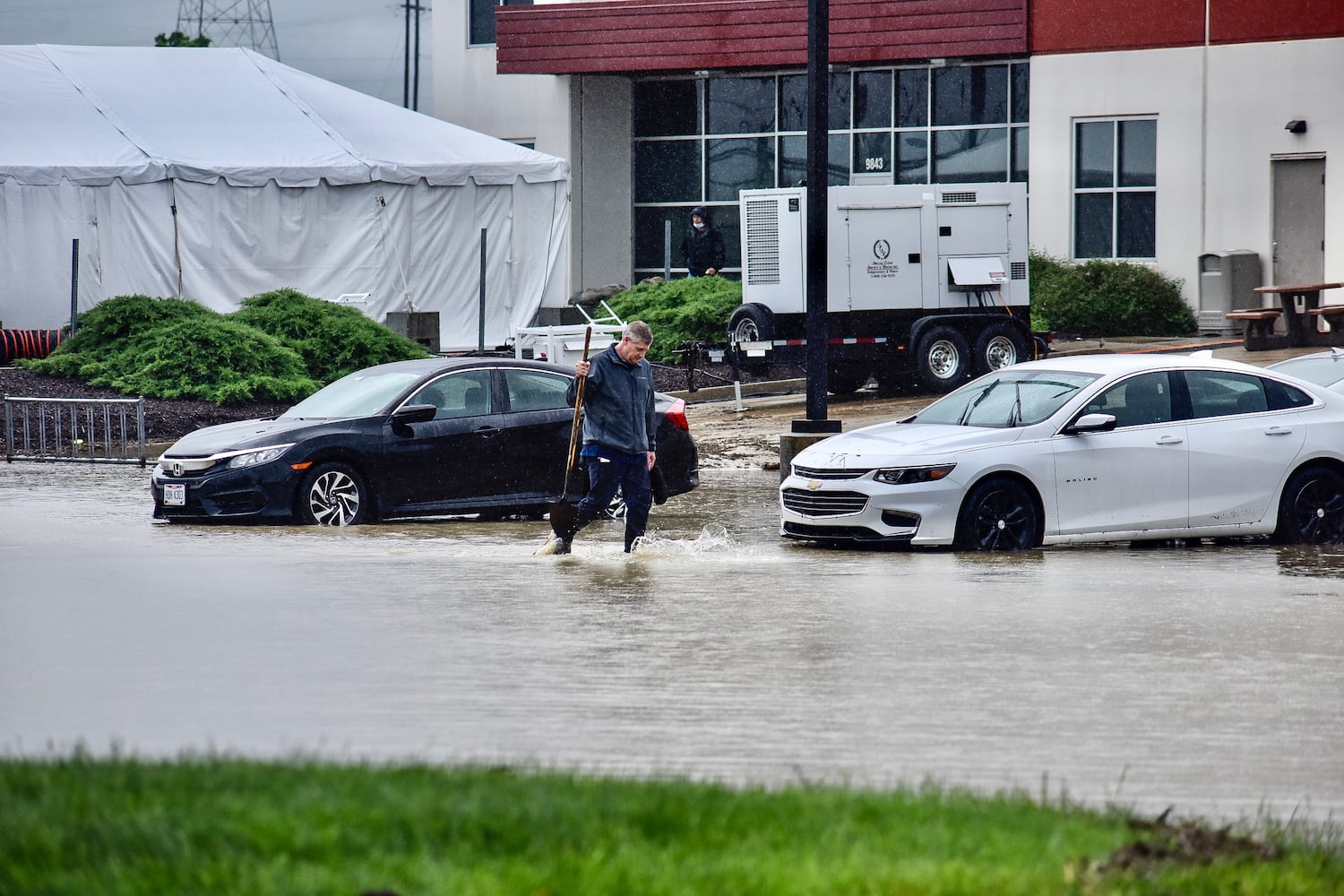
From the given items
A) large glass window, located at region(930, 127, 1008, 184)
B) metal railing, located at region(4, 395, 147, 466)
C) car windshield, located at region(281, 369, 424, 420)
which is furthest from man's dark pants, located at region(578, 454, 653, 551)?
large glass window, located at region(930, 127, 1008, 184)

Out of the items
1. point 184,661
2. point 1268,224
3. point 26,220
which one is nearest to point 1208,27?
point 1268,224

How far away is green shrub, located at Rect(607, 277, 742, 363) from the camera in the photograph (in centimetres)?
2731

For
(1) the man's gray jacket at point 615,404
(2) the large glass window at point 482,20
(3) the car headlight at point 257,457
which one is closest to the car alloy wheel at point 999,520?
(1) the man's gray jacket at point 615,404

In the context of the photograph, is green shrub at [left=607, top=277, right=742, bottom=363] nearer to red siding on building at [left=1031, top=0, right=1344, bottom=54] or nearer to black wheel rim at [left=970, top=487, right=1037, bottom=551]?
red siding on building at [left=1031, top=0, right=1344, bottom=54]

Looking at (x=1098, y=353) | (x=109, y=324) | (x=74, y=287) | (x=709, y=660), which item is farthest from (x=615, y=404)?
(x=74, y=287)

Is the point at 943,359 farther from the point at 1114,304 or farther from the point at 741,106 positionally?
the point at 741,106

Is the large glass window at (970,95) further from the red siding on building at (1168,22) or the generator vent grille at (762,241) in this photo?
the generator vent grille at (762,241)

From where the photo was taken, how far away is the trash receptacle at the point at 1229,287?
3045 cm

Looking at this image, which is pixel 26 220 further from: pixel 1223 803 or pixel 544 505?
pixel 1223 803

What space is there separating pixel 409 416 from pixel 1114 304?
762 inches

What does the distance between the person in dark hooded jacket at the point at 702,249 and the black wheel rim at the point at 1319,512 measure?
18057mm

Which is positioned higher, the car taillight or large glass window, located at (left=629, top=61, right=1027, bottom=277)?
large glass window, located at (left=629, top=61, right=1027, bottom=277)

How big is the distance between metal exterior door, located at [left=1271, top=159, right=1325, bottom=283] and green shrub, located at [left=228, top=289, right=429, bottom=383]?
1541 cm

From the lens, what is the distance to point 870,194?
24062 mm
